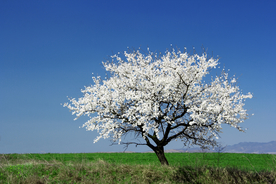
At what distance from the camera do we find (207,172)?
38.3 ft

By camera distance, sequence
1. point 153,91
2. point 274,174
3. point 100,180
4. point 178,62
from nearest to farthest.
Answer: point 100,180 < point 274,174 < point 153,91 < point 178,62

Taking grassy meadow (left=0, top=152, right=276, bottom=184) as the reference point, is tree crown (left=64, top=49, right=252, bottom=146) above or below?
above

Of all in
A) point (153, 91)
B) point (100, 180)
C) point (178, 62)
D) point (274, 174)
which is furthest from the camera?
point (178, 62)

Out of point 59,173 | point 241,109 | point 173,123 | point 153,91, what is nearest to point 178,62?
point 153,91

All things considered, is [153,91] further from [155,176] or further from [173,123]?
[155,176]

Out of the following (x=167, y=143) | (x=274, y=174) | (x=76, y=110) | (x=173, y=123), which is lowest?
(x=274, y=174)

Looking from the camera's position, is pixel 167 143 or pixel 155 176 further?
pixel 167 143

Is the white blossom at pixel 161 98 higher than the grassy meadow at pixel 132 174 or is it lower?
higher

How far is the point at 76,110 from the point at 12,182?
5700 millimetres

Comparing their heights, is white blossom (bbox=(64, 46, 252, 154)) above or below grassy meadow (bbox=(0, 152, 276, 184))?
above

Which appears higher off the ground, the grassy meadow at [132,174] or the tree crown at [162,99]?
the tree crown at [162,99]

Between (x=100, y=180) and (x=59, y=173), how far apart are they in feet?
8.05

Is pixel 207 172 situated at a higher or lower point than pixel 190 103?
lower

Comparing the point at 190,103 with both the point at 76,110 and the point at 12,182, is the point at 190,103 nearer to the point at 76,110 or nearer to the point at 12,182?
the point at 76,110
